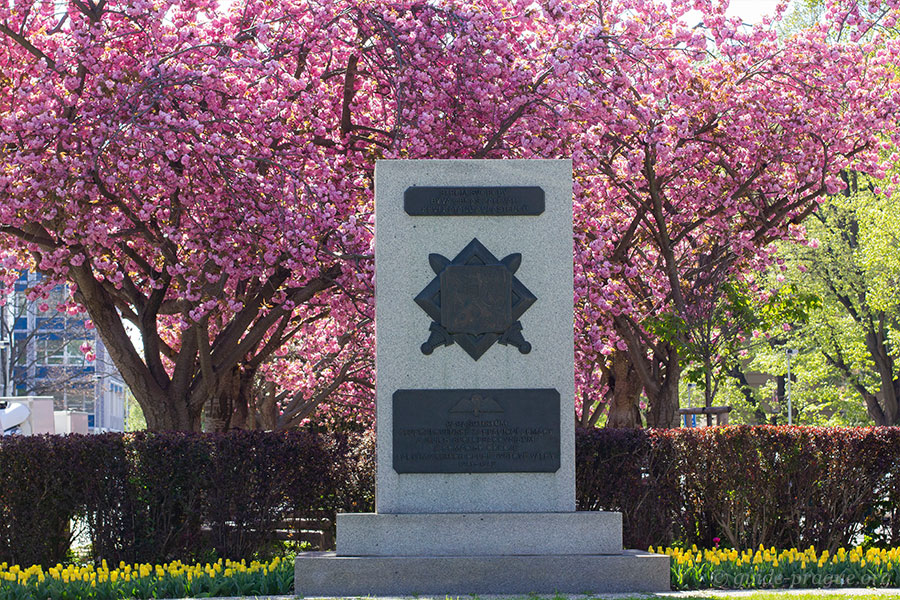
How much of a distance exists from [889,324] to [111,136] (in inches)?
900

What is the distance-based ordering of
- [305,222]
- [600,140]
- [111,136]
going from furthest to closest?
[600,140]
[305,222]
[111,136]

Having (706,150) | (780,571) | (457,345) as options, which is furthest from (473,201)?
(706,150)

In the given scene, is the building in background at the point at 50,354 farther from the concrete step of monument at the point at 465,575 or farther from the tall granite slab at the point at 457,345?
the concrete step of monument at the point at 465,575

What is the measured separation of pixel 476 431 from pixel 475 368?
466 millimetres

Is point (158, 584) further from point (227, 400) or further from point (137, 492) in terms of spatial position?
point (227, 400)

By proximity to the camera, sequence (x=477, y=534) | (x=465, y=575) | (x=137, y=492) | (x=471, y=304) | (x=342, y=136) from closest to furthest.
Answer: (x=465, y=575) → (x=477, y=534) → (x=471, y=304) → (x=137, y=492) → (x=342, y=136)

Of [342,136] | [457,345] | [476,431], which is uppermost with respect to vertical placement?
[342,136]

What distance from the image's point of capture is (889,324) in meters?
28.7

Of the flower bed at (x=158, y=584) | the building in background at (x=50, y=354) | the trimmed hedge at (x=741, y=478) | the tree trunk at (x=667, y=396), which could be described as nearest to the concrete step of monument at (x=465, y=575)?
the flower bed at (x=158, y=584)

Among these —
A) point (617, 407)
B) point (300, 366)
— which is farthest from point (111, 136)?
point (300, 366)

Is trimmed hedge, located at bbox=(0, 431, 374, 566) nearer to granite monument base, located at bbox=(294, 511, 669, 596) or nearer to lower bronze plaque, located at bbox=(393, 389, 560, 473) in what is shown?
granite monument base, located at bbox=(294, 511, 669, 596)

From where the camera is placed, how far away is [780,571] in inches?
328

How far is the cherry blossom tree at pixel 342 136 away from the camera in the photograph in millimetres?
12383

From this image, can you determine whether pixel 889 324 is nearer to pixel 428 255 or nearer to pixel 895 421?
pixel 895 421
